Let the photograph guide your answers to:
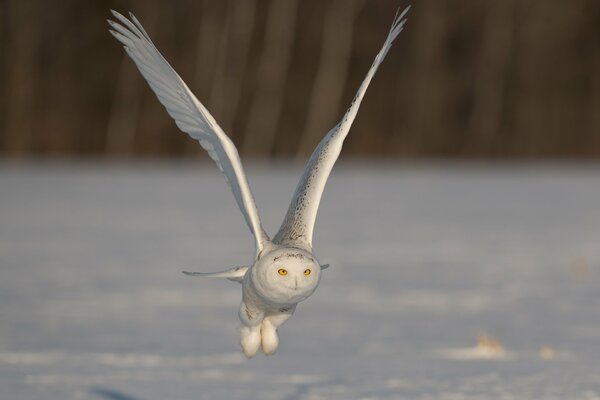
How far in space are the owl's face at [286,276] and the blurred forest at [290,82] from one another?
2705 centimetres

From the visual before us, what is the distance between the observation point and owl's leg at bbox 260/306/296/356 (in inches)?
197

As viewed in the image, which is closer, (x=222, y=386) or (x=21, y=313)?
(x=222, y=386)

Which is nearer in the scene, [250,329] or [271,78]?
[250,329]

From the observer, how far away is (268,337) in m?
5.02

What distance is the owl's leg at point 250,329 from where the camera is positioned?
500 cm

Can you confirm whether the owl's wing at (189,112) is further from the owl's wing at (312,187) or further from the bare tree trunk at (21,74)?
the bare tree trunk at (21,74)

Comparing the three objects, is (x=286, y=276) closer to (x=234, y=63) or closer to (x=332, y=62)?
(x=234, y=63)

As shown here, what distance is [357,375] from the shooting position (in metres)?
7.19

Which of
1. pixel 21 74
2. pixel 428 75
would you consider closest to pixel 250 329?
pixel 21 74

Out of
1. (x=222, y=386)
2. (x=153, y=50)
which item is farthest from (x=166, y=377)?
(x=153, y=50)

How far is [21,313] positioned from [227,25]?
24.4 meters

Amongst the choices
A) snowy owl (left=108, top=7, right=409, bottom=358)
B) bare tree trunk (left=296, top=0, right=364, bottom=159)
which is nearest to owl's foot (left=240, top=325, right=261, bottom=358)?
snowy owl (left=108, top=7, right=409, bottom=358)

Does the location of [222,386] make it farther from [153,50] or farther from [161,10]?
[161,10]

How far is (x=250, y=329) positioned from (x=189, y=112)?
3.74 ft
